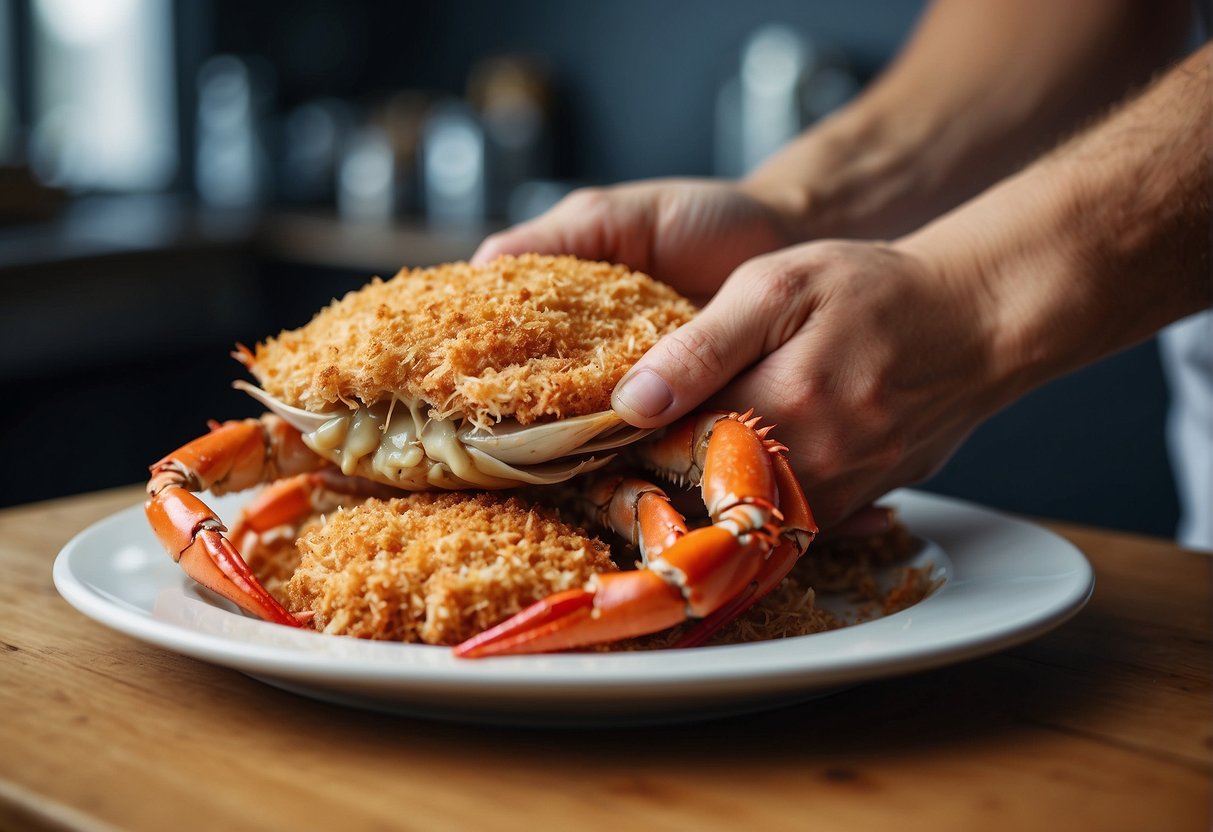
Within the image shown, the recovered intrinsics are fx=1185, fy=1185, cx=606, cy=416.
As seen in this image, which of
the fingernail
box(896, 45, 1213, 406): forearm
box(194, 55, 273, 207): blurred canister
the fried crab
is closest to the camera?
the fried crab

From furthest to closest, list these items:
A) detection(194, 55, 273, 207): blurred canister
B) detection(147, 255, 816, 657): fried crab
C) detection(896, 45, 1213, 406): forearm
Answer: detection(194, 55, 273, 207): blurred canister
detection(896, 45, 1213, 406): forearm
detection(147, 255, 816, 657): fried crab

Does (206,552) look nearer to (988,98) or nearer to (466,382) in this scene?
(466,382)

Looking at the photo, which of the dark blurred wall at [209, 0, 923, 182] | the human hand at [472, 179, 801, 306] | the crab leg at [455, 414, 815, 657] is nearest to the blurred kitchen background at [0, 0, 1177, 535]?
the dark blurred wall at [209, 0, 923, 182]

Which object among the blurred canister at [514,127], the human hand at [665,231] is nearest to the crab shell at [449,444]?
the human hand at [665,231]

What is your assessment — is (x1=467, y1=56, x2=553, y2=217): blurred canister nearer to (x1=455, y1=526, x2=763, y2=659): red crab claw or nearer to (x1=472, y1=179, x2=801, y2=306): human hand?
(x1=472, y1=179, x2=801, y2=306): human hand

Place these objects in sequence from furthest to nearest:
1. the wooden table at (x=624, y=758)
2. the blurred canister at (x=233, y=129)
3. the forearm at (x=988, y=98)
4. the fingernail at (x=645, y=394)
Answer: the blurred canister at (x=233, y=129) → the forearm at (x=988, y=98) → the fingernail at (x=645, y=394) → the wooden table at (x=624, y=758)

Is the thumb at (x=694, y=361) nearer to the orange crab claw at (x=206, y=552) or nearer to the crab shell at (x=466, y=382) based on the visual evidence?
the crab shell at (x=466, y=382)
